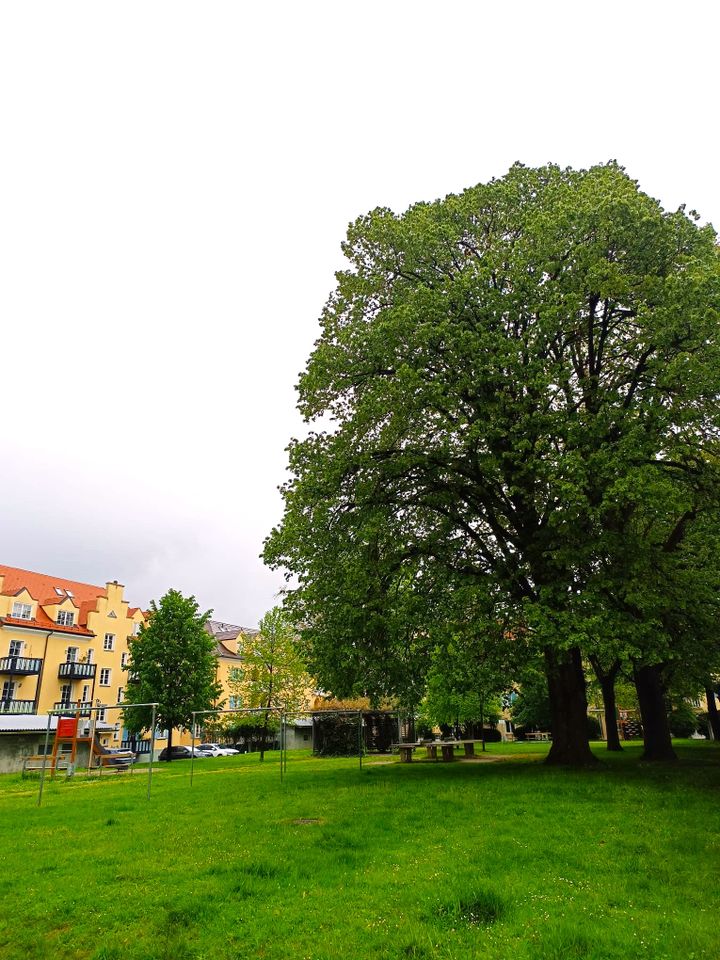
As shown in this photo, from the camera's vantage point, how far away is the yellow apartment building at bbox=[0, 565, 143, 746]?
49281 millimetres

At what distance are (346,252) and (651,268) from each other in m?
10.1

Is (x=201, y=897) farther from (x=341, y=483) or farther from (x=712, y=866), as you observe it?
(x=341, y=483)

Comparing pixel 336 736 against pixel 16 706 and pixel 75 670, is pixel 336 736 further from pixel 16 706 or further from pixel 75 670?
pixel 75 670

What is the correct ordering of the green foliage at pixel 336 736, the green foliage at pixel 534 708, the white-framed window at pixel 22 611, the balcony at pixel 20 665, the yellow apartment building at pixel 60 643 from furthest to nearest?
the white-framed window at pixel 22 611, the yellow apartment building at pixel 60 643, the balcony at pixel 20 665, the green foliage at pixel 534 708, the green foliage at pixel 336 736

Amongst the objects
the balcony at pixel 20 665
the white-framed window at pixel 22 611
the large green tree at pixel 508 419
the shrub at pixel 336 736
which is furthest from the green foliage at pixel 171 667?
the large green tree at pixel 508 419

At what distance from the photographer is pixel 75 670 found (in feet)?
173

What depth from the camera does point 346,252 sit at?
22812 mm

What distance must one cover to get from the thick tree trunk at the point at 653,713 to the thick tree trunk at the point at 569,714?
353 centimetres

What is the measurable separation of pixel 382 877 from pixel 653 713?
17.6 m

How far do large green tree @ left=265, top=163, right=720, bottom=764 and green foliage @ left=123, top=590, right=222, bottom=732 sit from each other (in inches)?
993

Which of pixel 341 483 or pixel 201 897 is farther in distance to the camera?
pixel 341 483

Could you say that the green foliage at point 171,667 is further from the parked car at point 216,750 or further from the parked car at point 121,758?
the parked car at point 216,750

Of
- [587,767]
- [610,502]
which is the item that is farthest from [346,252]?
[587,767]

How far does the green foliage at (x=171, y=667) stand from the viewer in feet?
136
